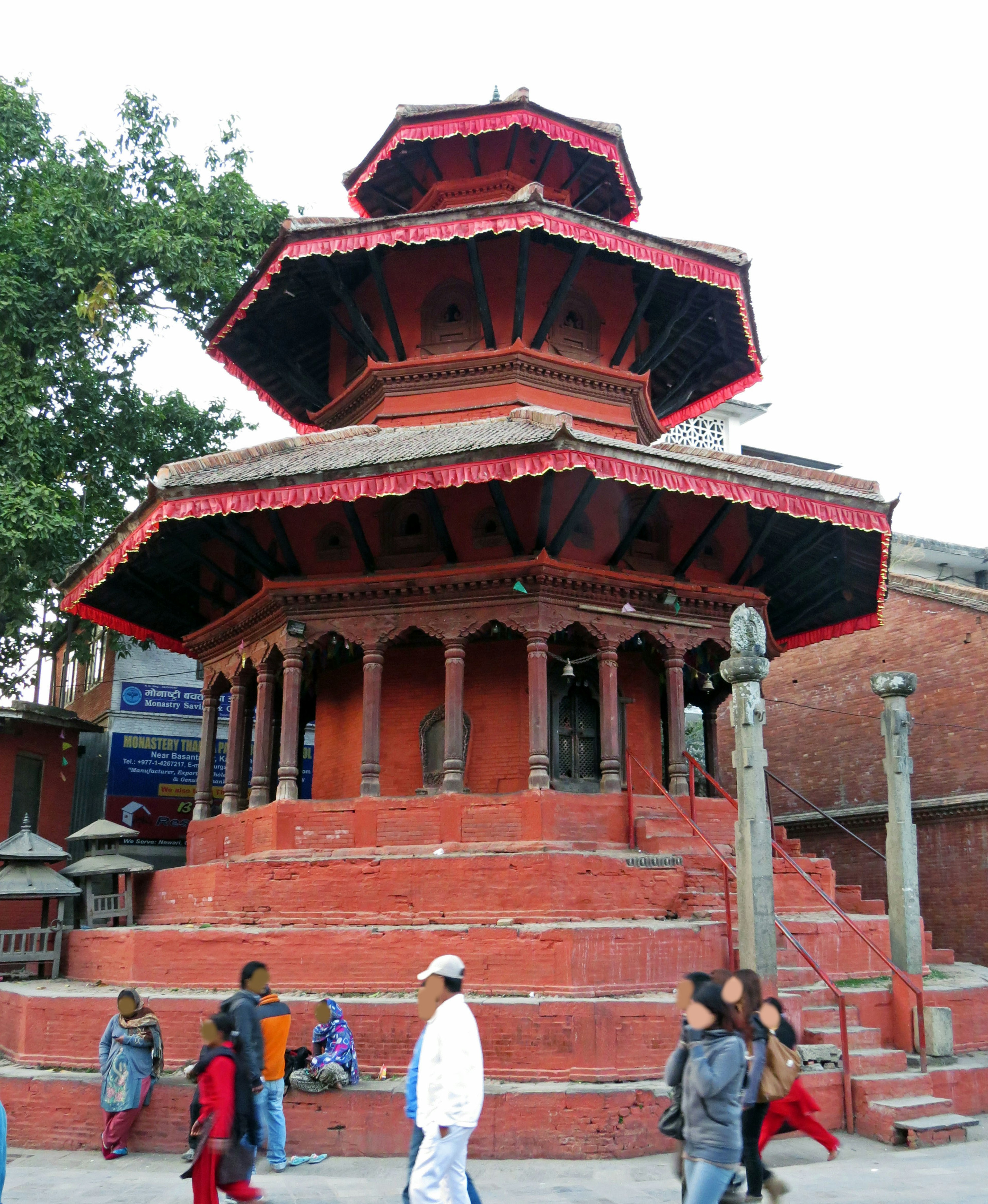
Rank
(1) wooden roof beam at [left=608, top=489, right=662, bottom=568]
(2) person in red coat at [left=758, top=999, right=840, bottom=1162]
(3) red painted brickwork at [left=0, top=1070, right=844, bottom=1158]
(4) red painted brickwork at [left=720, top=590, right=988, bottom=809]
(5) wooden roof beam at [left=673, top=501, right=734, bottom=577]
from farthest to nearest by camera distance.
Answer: (4) red painted brickwork at [left=720, top=590, right=988, bottom=809] < (5) wooden roof beam at [left=673, top=501, right=734, bottom=577] < (1) wooden roof beam at [left=608, top=489, right=662, bottom=568] < (3) red painted brickwork at [left=0, top=1070, right=844, bottom=1158] < (2) person in red coat at [left=758, top=999, right=840, bottom=1162]

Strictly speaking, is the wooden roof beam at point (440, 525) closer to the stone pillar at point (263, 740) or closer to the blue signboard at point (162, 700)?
the stone pillar at point (263, 740)

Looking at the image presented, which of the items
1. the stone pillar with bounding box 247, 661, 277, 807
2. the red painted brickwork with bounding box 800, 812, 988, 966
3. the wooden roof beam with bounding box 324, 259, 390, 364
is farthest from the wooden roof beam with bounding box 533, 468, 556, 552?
the red painted brickwork with bounding box 800, 812, 988, 966

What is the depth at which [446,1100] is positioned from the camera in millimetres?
5059

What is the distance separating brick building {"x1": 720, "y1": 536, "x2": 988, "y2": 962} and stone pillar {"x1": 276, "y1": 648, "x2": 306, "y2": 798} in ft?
35.0

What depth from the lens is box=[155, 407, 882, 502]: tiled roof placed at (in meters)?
11.2

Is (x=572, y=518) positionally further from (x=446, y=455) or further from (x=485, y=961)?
(x=485, y=961)

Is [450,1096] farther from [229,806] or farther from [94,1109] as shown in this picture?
[229,806]

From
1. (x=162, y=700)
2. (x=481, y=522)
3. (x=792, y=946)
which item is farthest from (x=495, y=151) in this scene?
(x=792, y=946)

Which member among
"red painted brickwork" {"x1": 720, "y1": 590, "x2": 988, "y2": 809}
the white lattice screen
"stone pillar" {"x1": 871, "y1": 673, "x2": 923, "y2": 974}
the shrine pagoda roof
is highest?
the white lattice screen

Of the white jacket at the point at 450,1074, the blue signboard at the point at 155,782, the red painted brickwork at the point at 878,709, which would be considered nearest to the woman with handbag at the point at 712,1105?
the white jacket at the point at 450,1074

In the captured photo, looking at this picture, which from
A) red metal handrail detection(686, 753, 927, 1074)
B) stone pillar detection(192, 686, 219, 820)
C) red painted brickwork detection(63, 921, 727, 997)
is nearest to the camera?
red painted brickwork detection(63, 921, 727, 997)

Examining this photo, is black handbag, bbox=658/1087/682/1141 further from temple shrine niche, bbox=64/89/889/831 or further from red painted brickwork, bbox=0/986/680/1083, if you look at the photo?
temple shrine niche, bbox=64/89/889/831

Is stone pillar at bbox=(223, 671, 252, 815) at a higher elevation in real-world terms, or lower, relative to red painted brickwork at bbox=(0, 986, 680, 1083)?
higher

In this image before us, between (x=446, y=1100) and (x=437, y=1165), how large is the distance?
301 mm
